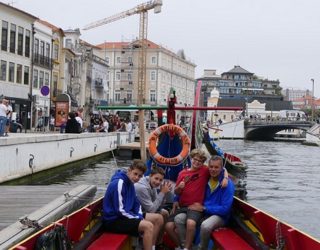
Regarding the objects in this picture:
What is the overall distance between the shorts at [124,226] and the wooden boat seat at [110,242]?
0.06 m

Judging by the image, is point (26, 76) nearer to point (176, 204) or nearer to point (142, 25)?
point (176, 204)

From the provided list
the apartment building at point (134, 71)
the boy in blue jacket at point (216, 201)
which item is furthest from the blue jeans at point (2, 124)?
the apartment building at point (134, 71)

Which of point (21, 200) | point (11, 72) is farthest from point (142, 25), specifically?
point (21, 200)

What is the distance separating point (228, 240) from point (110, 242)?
1467 mm

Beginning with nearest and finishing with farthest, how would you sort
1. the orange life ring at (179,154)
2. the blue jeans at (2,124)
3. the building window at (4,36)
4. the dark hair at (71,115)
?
1. the orange life ring at (179,154)
2. the blue jeans at (2,124)
3. the dark hair at (71,115)
4. the building window at (4,36)

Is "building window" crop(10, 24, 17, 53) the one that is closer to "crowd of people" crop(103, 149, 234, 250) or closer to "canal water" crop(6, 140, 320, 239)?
"canal water" crop(6, 140, 320, 239)

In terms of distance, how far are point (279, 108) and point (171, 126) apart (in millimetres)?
134107

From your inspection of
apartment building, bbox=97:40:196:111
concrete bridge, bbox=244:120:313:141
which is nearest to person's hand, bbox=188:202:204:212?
concrete bridge, bbox=244:120:313:141

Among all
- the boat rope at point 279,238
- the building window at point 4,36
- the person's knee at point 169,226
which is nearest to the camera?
the boat rope at point 279,238

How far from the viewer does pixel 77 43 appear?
2950 inches

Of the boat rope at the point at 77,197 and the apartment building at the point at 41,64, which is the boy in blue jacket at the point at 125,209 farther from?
the apartment building at the point at 41,64

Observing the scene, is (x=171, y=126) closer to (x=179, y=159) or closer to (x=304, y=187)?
(x=179, y=159)

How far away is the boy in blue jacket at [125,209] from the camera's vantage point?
6680 millimetres

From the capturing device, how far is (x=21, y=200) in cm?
1050
